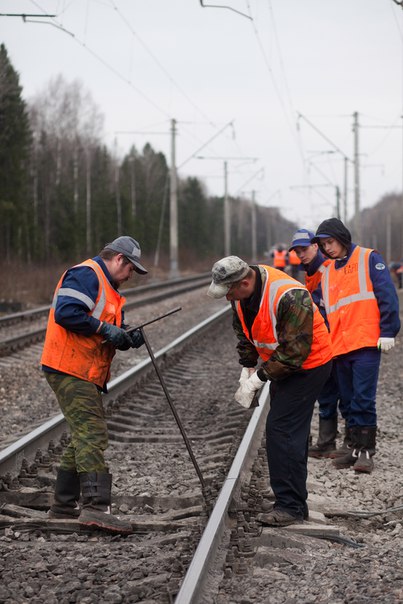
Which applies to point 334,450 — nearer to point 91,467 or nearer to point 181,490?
point 181,490

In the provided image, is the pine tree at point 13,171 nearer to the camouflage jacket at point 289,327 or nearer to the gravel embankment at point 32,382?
the gravel embankment at point 32,382

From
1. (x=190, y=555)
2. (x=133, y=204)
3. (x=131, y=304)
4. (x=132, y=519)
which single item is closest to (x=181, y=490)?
(x=132, y=519)

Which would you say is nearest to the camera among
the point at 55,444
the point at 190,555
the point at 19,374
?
the point at 190,555

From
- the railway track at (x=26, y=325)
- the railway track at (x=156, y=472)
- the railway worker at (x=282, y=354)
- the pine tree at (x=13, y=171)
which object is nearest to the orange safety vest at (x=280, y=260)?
the railway track at (x=26, y=325)

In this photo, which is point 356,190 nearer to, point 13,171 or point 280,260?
point 280,260

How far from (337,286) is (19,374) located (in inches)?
235

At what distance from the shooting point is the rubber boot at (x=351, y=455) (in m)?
6.57

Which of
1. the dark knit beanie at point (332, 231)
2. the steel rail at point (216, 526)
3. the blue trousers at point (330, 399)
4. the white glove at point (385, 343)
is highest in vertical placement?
the dark knit beanie at point (332, 231)

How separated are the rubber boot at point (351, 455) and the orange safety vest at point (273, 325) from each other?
1362mm

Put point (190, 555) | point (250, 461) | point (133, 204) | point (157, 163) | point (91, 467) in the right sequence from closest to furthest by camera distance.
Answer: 1. point (190, 555)
2. point (91, 467)
3. point (250, 461)
4. point (133, 204)
5. point (157, 163)

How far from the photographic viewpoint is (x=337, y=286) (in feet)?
22.2

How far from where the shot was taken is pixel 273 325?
5.08 m

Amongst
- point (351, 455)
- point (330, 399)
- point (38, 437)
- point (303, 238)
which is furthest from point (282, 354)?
point (38, 437)

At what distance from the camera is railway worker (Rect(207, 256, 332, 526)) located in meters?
4.99
